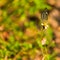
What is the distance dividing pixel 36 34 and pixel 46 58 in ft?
1.85

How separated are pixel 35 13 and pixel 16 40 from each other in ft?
1.59

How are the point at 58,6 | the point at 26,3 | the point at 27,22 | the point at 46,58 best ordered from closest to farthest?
the point at 46,58 < the point at 26,3 < the point at 27,22 < the point at 58,6

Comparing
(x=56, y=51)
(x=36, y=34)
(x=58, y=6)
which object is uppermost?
(x=58, y=6)

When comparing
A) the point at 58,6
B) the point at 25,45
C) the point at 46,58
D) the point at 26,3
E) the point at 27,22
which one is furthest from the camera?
the point at 58,6

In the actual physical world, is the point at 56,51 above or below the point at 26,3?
below

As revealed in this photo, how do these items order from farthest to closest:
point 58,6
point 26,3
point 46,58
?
1. point 58,6
2. point 26,3
3. point 46,58

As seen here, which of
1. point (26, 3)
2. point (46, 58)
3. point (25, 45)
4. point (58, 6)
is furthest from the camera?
point (58, 6)

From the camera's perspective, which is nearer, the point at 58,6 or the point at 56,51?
the point at 56,51

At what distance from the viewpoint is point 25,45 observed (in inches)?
97.4

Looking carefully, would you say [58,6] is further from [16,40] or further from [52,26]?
[16,40]

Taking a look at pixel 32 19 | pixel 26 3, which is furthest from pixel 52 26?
pixel 26 3

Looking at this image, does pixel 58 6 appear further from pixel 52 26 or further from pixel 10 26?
pixel 10 26

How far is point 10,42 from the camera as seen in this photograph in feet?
8.30

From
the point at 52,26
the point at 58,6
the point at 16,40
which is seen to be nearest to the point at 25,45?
the point at 16,40
